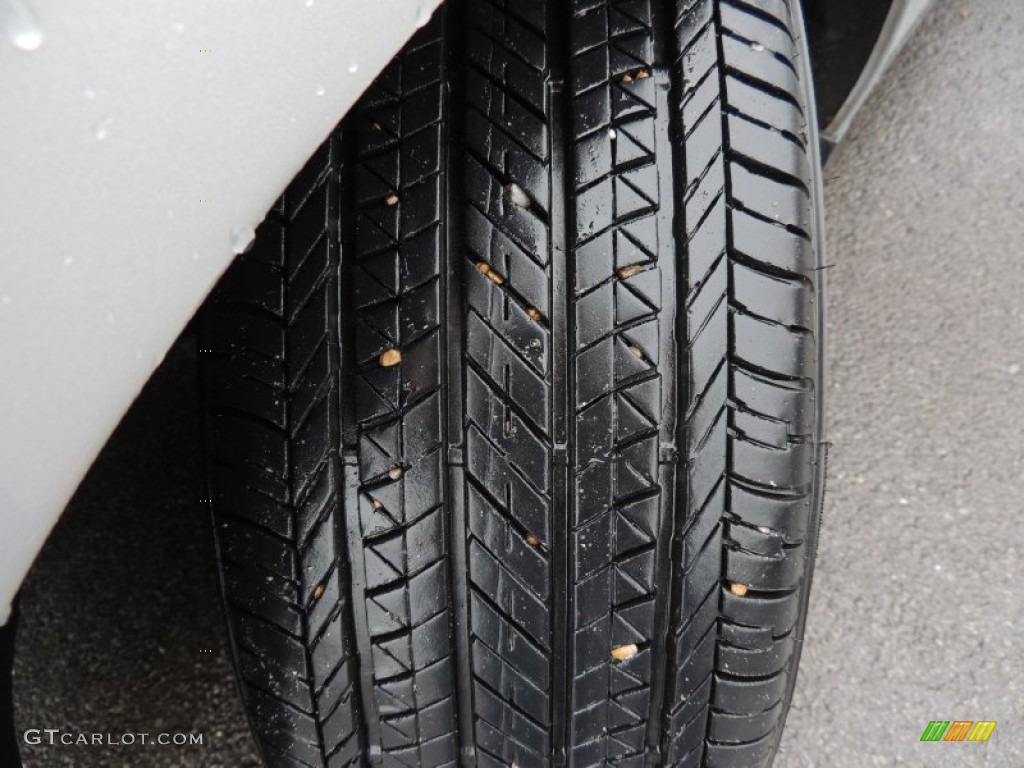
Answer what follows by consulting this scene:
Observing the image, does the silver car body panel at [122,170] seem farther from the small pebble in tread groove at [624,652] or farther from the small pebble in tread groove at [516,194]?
the small pebble in tread groove at [624,652]

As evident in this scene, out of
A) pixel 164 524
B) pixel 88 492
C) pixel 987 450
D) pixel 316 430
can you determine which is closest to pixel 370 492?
pixel 316 430

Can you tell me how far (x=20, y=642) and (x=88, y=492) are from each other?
24 cm

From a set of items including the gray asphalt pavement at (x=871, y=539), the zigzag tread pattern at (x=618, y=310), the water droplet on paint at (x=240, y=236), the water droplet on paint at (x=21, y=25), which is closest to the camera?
the water droplet on paint at (x=21, y=25)

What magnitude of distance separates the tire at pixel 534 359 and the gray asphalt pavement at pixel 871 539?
1.09 feet

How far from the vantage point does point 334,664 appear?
86 cm

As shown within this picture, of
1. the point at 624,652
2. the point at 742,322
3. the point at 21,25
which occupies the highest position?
the point at 21,25

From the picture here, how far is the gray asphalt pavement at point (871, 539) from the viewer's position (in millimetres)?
1211

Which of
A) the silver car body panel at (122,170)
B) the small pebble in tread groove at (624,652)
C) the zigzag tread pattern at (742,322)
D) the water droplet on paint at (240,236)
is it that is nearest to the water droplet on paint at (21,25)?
the silver car body panel at (122,170)

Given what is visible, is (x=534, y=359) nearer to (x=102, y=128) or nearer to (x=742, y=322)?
(x=742, y=322)

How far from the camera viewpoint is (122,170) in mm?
496

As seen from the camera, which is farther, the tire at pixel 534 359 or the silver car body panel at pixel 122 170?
the tire at pixel 534 359

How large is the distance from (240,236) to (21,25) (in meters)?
0.17

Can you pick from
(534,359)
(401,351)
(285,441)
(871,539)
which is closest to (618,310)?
(534,359)

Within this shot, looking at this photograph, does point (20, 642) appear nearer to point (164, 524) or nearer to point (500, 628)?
point (164, 524)
